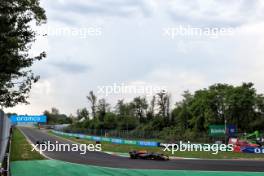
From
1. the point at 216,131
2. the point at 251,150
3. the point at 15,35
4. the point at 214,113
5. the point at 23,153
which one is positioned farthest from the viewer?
the point at 214,113

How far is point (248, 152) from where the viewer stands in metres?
48.7

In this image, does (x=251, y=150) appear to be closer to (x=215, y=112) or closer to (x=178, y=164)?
(x=178, y=164)

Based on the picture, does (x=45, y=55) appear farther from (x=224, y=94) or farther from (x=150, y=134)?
(x=224, y=94)

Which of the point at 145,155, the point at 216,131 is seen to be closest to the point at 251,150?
the point at 216,131

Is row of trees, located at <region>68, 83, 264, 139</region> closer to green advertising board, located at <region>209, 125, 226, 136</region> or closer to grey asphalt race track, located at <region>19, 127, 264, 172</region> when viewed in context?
green advertising board, located at <region>209, 125, 226, 136</region>

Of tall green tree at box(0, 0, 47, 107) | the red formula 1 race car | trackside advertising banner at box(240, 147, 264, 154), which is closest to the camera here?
tall green tree at box(0, 0, 47, 107)

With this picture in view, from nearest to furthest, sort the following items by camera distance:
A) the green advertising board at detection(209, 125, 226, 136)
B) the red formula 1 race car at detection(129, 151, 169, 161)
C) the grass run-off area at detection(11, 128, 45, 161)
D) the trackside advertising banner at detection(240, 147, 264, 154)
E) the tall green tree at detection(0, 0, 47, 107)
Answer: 1. the tall green tree at detection(0, 0, 47, 107)
2. the grass run-off area at detection(11, 128, 45, 161)
3. the red formula 1 race car at detection(129, 151, 169, 161)
4. the trackside advertising banner at detection(240, 147, 264, 154)
5. the green advertising board at detection(209, 125, 226, 136)

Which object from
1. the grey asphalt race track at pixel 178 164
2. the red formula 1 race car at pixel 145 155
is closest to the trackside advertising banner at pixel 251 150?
the grey asphalt race track at pixel 178 164

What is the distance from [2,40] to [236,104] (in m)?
76.1

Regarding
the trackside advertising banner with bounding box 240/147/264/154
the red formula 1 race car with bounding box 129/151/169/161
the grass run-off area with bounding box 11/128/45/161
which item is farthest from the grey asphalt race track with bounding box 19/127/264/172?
the trackside advertising banner with bounding box 240/147/264/154

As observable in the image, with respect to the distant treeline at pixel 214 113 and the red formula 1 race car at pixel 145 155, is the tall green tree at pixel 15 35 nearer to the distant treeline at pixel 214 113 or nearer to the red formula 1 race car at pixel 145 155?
the red formula 1 race car at pixel 145 155

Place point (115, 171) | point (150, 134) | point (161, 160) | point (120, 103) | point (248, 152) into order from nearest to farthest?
point (115, 171), point (161, 160), point (248, 152), point (150, 134), point (120, 103)

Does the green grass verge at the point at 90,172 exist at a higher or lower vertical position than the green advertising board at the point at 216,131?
lower

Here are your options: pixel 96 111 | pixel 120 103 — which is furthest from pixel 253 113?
pixel 96 111
